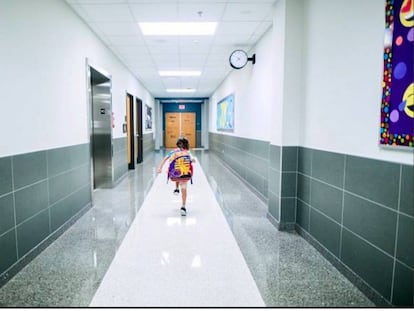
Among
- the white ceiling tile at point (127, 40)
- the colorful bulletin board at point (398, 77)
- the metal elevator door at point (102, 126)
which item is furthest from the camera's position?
the metal elevator door at point (102, 126)

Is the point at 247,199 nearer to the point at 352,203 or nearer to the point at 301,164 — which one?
the point at 301,164

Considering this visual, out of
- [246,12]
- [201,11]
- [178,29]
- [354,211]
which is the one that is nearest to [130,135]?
[178,29]

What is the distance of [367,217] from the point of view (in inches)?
99.9

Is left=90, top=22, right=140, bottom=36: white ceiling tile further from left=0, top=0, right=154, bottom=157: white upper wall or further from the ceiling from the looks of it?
left=0, top=0, right=154, bottom=157: white upper wall

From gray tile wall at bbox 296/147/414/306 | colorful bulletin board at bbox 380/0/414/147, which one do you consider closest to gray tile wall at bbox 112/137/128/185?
gray tile wall at bbox 296/147/414/306

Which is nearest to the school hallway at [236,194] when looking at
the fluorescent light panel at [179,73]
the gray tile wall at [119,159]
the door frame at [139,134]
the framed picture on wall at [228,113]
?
the gray tile wall at [119,159]

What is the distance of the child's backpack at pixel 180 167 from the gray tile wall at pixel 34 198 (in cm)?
149

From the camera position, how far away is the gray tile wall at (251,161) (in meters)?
5.76

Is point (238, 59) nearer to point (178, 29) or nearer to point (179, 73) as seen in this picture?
point (178, 29)

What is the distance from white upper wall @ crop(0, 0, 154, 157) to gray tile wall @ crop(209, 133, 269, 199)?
128 inches

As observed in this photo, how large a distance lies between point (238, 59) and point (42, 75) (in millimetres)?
3967

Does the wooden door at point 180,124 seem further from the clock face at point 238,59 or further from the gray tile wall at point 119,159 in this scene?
the clock face at point 238,59

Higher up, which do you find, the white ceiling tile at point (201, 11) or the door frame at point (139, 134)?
the white ceiling tile at point (201, 11)

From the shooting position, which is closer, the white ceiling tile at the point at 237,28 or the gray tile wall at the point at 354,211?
the gray tile wall at the point at 354,211
